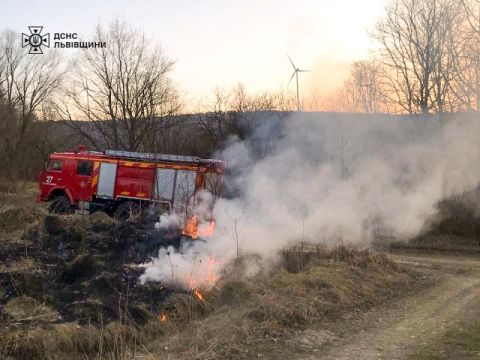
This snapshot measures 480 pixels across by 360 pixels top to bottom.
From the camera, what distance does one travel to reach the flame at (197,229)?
1305 cm

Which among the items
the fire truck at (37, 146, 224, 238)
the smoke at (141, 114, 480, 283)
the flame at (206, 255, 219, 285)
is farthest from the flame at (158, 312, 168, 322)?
the fire truck at (37, 146, 224, 238)

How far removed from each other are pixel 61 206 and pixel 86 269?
1114 cm

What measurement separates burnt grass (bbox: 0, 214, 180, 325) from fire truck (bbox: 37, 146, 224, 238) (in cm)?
384

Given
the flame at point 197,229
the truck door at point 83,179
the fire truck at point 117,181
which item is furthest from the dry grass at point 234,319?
the truck door at point 83,179

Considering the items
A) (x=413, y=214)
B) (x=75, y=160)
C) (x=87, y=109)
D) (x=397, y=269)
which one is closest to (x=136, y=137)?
(x=87, y=109)

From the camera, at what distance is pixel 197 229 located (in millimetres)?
13328

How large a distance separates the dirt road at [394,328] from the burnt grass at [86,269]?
340 centimetres

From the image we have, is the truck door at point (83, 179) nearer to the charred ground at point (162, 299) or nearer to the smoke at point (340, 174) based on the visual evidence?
the charred ground at point (162, 299)

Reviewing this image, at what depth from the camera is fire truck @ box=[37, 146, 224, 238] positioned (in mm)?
19641

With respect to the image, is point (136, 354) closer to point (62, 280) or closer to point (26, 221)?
point (62, 280)

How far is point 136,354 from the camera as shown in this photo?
22.4 feet

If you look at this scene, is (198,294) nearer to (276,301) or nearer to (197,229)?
(276,301)

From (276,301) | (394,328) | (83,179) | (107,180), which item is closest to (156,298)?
(276,301)

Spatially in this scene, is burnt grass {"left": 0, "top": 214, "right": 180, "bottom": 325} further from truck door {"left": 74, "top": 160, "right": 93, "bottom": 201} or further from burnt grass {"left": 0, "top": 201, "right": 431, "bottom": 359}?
truck door {"left": 74, "top": 160, "right": 93, "bottom": 201}
